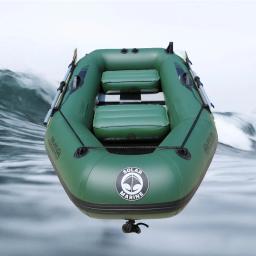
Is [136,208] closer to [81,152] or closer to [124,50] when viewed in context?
[81,152]

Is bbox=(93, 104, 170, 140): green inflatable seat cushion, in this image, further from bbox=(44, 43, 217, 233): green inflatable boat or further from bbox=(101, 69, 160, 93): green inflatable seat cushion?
bbox=(101, 69, 160, 93): green inflatable seat cushion

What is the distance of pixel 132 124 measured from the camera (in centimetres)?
373

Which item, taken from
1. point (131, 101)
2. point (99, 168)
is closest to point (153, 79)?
point (131, 101)

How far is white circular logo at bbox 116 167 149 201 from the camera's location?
2.89 metres

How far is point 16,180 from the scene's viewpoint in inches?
170

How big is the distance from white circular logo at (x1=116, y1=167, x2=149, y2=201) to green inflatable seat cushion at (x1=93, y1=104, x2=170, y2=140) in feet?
2.68

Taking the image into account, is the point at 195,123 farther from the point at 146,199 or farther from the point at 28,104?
the point at 28,104

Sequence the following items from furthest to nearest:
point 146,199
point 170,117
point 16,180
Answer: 1. point 16,180
2. point 170,117
3. point 146,199

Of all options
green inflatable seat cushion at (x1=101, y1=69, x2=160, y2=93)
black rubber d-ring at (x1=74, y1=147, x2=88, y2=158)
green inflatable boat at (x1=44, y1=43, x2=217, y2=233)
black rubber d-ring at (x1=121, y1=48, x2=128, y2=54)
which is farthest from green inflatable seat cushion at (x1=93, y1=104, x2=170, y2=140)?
black rubber d-ring at (x1=121, y1=48, x2=128, y2=54)

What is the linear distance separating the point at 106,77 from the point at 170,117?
1072 millimetres

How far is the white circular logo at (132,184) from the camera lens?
9.48 ft

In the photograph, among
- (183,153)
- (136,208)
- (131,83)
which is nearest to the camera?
(136,208)

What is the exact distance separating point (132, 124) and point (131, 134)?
0.08 metres

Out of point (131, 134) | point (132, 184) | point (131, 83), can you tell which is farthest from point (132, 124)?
point (131, 83)
